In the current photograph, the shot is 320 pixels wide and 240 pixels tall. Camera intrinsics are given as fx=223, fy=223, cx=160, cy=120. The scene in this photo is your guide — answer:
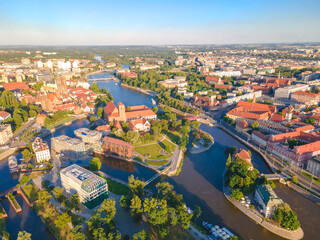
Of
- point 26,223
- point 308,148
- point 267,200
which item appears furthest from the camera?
point 308,148

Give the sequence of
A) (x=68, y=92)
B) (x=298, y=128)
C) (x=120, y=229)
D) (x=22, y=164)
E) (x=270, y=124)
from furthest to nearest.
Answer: (x=68, y=92)
(x=270, y=124)
(x=298, y=128)
(x=22, y=164)
(x=120, y=229)

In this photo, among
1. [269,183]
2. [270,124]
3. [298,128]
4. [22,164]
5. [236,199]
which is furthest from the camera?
[270,124]

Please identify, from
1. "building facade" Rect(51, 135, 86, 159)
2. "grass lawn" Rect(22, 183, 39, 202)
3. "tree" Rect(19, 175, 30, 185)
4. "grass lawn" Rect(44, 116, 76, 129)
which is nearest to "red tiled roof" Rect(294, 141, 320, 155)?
"building facade" Rect(51, 135, 86, 159)

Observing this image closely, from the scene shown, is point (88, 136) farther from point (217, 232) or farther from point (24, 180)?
point (217, 232)

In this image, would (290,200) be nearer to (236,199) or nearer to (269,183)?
(269,183)

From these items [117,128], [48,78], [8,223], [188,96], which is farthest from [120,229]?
[48,78]

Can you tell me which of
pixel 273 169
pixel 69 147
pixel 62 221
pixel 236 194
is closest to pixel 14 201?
pixel 62 221

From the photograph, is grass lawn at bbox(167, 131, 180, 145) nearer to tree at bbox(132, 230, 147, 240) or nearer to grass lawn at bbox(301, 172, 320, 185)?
grass lawn at bbox(301, 172, 320, 185)
